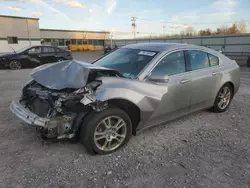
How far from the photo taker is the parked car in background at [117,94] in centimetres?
283

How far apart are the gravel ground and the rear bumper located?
1.82 ft

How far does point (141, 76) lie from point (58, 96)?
4.16 feet

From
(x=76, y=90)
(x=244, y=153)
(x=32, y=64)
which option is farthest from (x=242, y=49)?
(x=76, y=90)

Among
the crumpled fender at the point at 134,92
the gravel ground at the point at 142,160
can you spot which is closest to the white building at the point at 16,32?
the gravel ground at the point at 142,160

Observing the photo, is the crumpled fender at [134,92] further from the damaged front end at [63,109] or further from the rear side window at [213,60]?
the rear side window at [213,60]

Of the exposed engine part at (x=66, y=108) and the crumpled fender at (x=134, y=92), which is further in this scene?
the crumpled fender at (x=134, y=92)

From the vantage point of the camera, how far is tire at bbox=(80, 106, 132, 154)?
2.83 meters

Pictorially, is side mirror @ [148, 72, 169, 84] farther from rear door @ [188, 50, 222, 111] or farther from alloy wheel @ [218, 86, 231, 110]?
alloy wheel @ [218, 86, 231, 110]

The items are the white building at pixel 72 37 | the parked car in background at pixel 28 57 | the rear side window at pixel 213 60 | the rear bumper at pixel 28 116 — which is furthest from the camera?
the white building at pixel 72 37

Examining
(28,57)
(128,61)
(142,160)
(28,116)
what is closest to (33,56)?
(28,57)

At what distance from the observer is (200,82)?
3953mm

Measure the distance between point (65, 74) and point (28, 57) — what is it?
10.6 m

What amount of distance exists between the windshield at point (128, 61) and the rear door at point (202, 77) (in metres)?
0.86

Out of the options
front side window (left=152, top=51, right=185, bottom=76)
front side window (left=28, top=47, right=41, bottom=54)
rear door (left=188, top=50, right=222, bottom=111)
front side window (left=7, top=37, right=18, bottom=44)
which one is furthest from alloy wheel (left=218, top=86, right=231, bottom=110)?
front side window (left=7, top=37, right=18, bottom=44)
